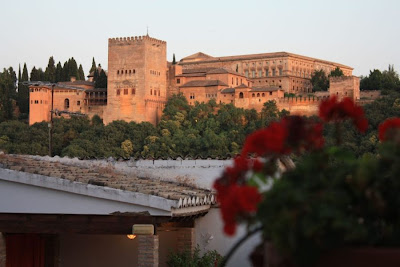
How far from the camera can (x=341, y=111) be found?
2365 millimetres

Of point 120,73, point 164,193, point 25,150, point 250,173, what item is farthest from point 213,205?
point 120,73

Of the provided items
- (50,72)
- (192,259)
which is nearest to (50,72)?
(50,72)

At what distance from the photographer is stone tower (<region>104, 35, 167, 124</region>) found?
58281mm

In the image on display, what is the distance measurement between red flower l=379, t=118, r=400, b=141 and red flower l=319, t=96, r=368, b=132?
7cm

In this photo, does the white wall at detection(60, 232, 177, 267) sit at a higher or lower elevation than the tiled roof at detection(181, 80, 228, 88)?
lower

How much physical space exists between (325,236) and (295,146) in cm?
31

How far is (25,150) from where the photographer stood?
168ft

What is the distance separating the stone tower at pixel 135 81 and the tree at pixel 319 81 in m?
20.9

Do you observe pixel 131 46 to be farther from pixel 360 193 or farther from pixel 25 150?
pixel 360 193

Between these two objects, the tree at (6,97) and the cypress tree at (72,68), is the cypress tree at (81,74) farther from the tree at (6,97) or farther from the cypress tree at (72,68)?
the tree at (6,97)

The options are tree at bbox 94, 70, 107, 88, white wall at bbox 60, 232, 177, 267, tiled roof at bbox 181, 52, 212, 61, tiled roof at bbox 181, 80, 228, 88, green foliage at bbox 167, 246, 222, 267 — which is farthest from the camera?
tiled roof at bbox 181, 52, 212, 61

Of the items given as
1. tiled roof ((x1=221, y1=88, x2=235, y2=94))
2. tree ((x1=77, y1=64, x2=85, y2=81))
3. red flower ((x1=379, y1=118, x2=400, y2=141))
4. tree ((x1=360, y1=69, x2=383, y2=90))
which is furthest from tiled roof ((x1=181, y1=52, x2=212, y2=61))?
red flower ((x1=379, y1=118, x2=400, y2=141))

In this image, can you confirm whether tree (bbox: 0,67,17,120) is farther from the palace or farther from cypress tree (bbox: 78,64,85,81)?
cypress tree (bbox: 78,64,85,81)

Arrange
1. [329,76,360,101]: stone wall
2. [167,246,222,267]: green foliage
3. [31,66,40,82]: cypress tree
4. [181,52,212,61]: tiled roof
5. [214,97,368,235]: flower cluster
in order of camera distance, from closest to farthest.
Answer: [214,97,368,235]: flower cluster, [167,246,222,267]: green foliage, [329,76,360,101]: stone wall, [31,66,40,82]: cypress tree, [181,52,212,61]: tiled roof
